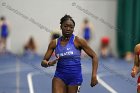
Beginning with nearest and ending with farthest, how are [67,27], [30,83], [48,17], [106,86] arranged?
1. [67,27]
2. [106,86]
3. [30,83]
4. [48,17]

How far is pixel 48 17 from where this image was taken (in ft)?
72.9

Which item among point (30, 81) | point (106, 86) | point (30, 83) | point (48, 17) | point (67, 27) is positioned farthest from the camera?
point (48, 17)

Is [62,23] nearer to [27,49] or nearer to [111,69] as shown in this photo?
[111,69]

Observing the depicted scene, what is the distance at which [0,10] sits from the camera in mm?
21844

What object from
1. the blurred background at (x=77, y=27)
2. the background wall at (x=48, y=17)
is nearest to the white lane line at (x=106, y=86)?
the blurred background at (x=77, y=27)

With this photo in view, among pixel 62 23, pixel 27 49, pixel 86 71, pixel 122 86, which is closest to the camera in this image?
pixel 62 23

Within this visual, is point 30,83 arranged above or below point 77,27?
below

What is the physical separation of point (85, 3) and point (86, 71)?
727cm

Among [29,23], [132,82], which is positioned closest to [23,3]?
[29,23]

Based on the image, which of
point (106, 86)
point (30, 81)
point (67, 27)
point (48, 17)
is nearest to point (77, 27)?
point (48, 17)

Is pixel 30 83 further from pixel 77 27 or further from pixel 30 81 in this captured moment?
pixel 77 27

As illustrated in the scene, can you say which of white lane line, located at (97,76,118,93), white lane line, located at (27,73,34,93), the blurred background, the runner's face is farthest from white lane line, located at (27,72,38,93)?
the blurred background

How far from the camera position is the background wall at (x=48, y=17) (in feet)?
72.0

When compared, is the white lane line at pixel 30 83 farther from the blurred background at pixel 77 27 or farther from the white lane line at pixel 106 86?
the blurred background at pixel 77 27
